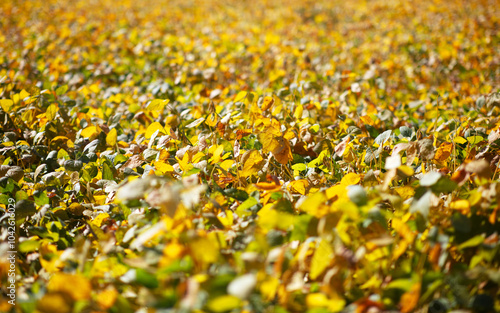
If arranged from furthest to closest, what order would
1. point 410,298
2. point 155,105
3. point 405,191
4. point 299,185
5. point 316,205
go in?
1. point 155,105
2. point 299,185
3. point 405,191
4. point 316,205
5. point 410,298

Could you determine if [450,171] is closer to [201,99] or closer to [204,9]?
[201,99]

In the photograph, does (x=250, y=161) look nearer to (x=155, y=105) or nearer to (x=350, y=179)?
(x=350, y=179)

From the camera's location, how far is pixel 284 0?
9.46 metres

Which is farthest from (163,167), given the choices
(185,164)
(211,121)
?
(211,121)

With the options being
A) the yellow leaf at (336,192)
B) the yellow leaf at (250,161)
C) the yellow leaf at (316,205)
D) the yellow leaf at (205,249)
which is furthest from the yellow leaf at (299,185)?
the yellow leaf at (205,249)

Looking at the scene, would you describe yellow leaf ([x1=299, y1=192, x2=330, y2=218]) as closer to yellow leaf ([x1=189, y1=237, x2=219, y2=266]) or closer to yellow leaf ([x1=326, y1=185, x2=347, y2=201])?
yellow leaf ([x1=326, y1=185, x2=347, y2=201])

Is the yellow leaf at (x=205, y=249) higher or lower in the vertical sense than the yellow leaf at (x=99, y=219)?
higher

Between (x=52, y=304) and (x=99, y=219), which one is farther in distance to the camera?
(x=99, y=219)

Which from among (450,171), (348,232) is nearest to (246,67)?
(450,171)

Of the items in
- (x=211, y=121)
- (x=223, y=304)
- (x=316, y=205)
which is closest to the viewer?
(x=223, y=304)

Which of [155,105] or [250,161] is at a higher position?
[155,105]

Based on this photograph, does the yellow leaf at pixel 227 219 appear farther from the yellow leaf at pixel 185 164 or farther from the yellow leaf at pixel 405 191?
the yellow leaf at pixel 405 191

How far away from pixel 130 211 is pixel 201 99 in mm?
1531

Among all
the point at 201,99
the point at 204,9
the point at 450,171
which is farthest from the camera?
the point at 204,9
